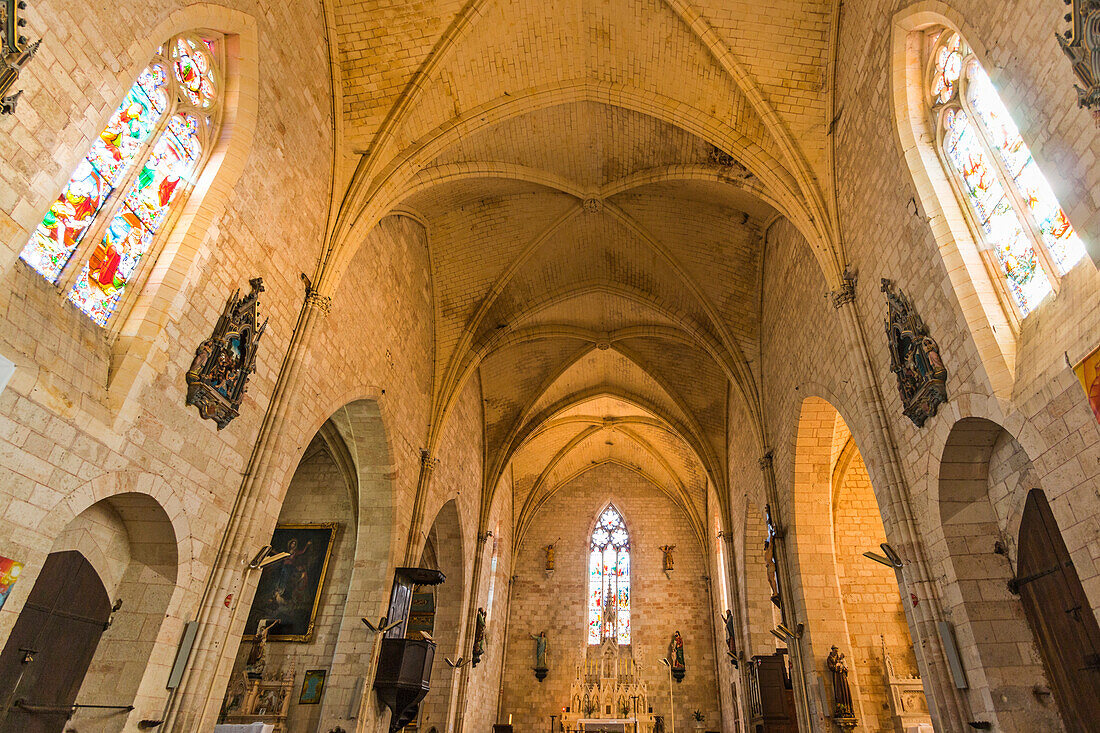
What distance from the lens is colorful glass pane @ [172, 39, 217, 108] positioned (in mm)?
6746

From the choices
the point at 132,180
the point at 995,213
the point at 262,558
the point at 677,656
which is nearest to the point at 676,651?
the point at 677,656

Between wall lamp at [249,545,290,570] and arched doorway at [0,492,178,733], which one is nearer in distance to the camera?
arched doorway at [0,492,178,733]

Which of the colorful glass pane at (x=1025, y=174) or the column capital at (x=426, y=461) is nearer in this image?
the colorful glass pane at (x=1025, y=174)

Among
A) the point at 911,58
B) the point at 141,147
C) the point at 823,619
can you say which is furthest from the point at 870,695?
the point at 141,147

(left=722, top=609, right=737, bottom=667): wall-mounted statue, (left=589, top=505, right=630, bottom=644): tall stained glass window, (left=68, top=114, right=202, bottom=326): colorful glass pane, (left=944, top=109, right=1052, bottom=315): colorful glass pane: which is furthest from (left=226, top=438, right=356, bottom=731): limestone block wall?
(left=589, top=505, right=630, bottom=644): tall stained glass window

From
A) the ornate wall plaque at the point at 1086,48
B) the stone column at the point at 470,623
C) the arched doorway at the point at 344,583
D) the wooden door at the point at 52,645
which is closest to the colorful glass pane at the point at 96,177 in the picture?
the wooden door at the point at 52,645

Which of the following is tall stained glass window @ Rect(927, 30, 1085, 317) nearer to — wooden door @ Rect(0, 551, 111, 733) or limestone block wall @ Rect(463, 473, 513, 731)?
wooden door @ Rect(0, 551, 111, 733)

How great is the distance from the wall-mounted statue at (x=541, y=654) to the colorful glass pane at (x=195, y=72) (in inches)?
702

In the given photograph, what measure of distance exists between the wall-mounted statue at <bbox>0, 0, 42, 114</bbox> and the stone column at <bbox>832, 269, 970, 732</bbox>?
805 centimetres

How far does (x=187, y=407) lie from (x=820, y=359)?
810 cm

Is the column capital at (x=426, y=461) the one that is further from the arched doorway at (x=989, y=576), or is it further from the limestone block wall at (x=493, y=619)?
the arched doorway at (x=989, y=576)

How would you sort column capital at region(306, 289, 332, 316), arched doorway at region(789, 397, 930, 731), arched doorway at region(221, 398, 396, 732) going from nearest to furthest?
column capital at region(306, 289, 332, 316) → arched doorway at region(789, 397, 930, 731) → arched doorway at region(221, 398, 396, 732)

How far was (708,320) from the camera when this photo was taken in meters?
14.1

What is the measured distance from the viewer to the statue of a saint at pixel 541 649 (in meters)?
20.0
